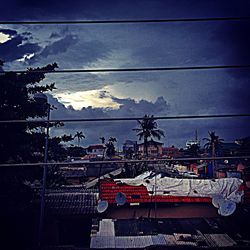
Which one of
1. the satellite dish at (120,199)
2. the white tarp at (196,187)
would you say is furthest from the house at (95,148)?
the white tarp at (196,187)

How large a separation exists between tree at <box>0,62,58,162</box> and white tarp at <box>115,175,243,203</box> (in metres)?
2.77

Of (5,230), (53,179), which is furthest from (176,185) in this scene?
(5,230)

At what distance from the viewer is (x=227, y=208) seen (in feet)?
18.6

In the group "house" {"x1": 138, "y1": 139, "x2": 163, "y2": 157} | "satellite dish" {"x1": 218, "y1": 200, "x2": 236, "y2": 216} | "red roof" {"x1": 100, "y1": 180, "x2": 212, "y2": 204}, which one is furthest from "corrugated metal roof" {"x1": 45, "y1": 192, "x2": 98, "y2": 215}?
"satellite dish" {"x1": 218, "y1": 200, "x2": 236, "y2": 216}

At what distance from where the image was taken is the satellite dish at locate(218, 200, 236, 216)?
5.61 meters

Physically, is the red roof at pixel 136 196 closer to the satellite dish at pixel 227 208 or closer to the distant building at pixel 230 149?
the satellite dish at pixel 227 208

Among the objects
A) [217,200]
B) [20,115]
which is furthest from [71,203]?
[217,200]

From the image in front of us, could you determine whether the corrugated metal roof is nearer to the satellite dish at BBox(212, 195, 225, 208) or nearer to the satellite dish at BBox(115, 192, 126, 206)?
the satellite dish at BBox(115, 192, 126, 206)

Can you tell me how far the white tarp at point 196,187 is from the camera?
639 cm

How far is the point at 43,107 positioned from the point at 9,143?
0.86 metres

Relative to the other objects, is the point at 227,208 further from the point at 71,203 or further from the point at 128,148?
the point at 71,203

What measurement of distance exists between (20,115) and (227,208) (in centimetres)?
422

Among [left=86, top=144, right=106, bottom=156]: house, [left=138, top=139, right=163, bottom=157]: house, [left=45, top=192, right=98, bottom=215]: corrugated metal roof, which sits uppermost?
[left=138, top=139, right=163, bottom=157]: house

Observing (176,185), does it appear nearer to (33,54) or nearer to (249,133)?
(249,133)
